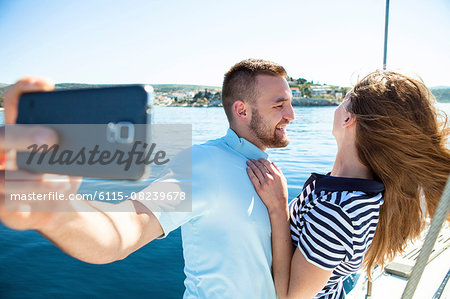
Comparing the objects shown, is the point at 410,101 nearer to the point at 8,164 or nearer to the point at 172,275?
the point at 8,164

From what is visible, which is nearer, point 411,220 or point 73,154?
point 73,154

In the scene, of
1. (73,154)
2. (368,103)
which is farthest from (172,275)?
(73,154)

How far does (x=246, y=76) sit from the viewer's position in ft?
5.93

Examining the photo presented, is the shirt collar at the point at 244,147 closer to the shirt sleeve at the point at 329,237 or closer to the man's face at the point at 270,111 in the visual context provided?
the man's face at the point at 270,111

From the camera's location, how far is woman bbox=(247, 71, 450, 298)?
4.36ft

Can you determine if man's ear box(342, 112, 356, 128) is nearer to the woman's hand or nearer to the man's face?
the man's face

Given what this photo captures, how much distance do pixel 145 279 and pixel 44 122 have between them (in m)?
4.08

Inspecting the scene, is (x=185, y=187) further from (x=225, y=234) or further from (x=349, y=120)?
(x=349, y=120)

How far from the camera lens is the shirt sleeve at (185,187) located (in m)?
1.15

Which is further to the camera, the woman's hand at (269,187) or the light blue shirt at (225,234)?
the woman's hand at (269,187)

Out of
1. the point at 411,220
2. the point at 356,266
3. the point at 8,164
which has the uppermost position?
the point at 8,164

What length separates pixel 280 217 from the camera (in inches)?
55.3
